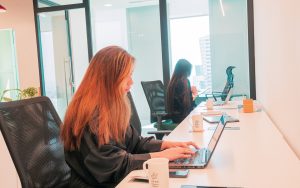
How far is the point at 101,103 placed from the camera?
1.30 meters

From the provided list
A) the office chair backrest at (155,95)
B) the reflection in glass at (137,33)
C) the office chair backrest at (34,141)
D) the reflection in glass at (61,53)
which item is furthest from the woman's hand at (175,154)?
the reflection in glass at (61,53)

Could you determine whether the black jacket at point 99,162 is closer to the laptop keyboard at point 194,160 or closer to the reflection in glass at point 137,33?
the laptop keyboard at point 194,160

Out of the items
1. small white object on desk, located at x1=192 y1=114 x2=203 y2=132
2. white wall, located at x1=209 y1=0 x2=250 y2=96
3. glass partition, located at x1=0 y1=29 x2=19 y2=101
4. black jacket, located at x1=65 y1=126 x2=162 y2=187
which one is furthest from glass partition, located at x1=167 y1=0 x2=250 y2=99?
black jacket, located at x1=65 y1=126 x2=162 y2=187

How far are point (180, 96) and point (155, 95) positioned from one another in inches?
22.7

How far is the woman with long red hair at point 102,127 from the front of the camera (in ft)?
4.10

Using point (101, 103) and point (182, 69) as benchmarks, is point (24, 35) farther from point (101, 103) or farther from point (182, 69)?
point (101, 103)

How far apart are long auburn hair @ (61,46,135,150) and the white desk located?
21 centimetres

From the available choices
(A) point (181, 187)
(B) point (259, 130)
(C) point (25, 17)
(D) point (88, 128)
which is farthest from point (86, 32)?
(A) point (181, 187)

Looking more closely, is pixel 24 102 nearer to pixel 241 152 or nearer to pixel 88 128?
pixel 88 128

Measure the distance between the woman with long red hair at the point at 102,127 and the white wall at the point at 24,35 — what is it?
416cm

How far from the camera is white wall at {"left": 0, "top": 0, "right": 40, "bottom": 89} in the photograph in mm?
5137

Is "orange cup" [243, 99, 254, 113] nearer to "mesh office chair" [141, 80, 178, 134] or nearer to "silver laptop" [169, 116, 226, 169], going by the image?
"mesh office chair" [141, 80, 178, 134]

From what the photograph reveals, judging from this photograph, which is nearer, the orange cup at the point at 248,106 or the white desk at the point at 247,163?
the white desk at the point at 247,163

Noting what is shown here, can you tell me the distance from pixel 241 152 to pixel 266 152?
0.35 ft
